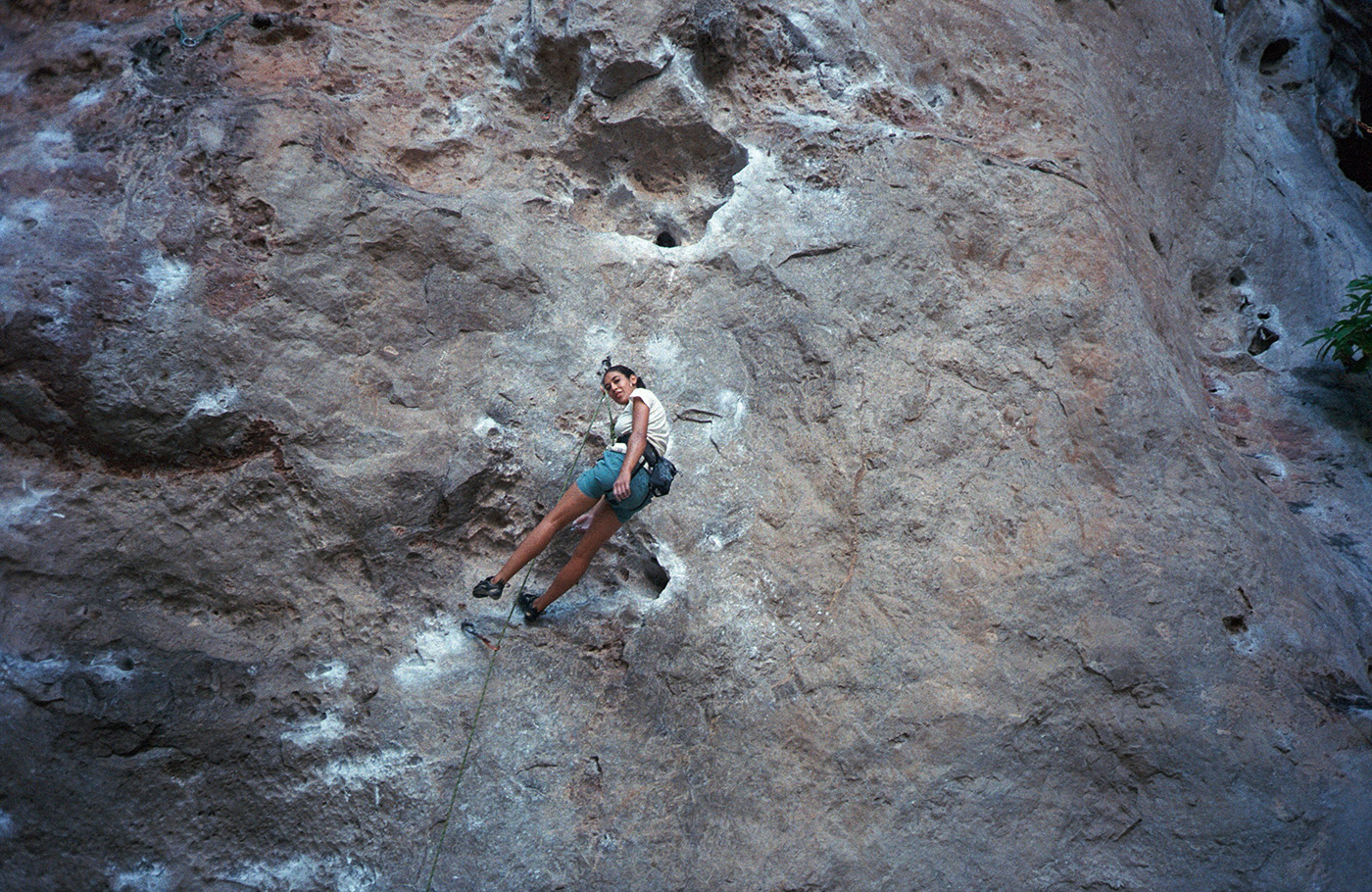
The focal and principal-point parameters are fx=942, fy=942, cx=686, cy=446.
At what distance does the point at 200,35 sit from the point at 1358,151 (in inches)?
346

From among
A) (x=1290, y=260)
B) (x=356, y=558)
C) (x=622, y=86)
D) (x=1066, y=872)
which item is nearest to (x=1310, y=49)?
(x=1290, y=260)

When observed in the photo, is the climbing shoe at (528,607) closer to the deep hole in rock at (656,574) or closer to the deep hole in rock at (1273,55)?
the deep hole in rock at (656,574)

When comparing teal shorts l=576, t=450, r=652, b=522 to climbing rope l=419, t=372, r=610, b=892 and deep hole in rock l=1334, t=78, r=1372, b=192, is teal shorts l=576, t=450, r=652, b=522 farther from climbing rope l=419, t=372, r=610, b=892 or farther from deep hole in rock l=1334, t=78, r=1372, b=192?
deep hole in rock l=1334, t=78, r=1372, b=192

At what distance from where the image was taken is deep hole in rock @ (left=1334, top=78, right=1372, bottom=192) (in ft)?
26.0

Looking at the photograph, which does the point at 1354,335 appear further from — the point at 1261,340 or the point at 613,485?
the point at 613,485

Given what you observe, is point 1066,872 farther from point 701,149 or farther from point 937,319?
point 701,149

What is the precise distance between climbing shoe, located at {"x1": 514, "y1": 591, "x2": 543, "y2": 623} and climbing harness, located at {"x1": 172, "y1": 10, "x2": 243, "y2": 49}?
11.8ft

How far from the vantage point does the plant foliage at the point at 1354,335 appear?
623cm

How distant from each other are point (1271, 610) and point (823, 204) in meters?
3.15

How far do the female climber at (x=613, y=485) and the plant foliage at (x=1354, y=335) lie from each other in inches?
192

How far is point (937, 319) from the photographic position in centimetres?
515

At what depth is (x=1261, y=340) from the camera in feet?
22.4

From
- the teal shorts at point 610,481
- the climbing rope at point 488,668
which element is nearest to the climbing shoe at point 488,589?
the climbing rope at point 488,668

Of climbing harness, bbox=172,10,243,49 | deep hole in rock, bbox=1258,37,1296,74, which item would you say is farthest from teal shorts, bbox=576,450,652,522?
deep hole in rock, bbox=1258,37,1296,74
